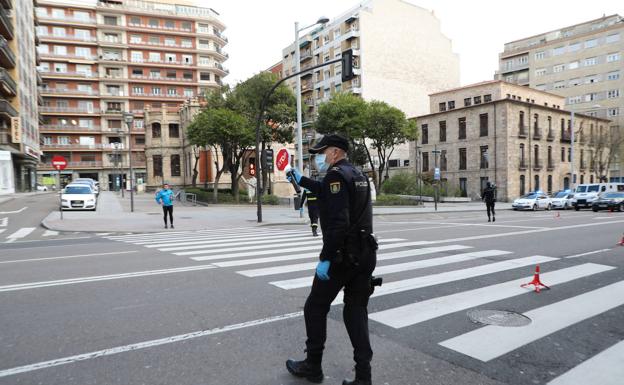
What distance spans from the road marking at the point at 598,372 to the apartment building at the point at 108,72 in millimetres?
67940

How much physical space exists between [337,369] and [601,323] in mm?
3105

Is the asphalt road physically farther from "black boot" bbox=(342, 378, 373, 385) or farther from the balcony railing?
the balcony railing

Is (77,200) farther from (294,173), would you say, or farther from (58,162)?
(294,173)

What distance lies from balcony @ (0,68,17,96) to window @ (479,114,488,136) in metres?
45.2

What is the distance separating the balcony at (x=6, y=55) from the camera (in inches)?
1432

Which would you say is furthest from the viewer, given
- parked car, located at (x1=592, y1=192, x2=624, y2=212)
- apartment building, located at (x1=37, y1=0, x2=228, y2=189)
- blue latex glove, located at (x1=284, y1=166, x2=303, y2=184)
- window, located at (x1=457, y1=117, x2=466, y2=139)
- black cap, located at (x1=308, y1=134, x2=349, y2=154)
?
apartment building, located at (x1=37, y1=0, x2=228, y2=189)

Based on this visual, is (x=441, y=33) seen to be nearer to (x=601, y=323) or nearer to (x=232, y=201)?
(x=232, y=201)

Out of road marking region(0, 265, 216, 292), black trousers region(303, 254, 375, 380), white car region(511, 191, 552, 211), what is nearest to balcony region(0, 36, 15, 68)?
road marking region(0, 265, 216, 292)

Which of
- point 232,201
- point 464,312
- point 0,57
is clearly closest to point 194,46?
point 0,57

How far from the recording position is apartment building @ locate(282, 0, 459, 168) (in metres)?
Result: 54.7

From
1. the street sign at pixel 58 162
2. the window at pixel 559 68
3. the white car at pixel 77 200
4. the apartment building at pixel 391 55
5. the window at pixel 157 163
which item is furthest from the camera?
the window at pixel 559 68

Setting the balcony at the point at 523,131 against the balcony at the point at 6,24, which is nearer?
the balcony at the point at 6,24

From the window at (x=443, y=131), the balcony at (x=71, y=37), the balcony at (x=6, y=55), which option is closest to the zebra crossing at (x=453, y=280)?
the balcony at (x=6, y=55)

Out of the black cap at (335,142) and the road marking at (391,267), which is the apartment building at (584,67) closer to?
the road marking at (391,267)
